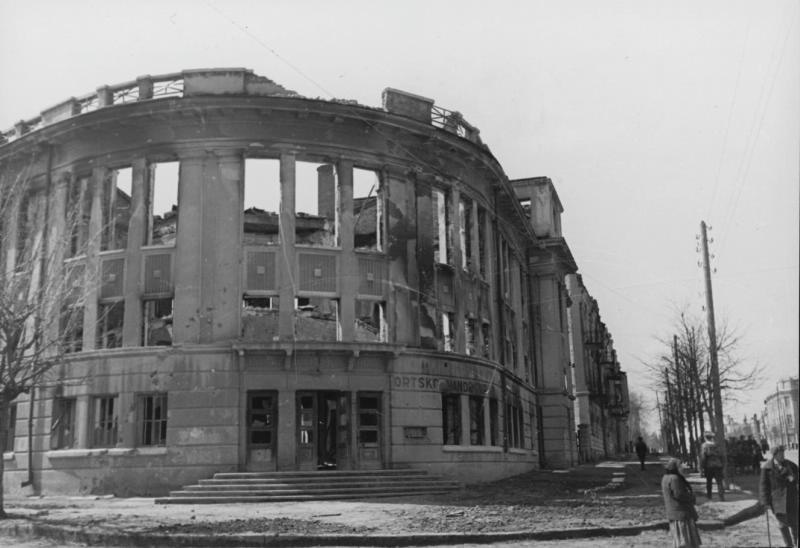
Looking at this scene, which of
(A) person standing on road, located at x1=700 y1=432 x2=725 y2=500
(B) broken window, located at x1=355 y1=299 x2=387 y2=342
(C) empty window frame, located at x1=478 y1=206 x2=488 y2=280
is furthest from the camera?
(C) empty window frame, located at x1=478 y1=206 x2=488 y2=280

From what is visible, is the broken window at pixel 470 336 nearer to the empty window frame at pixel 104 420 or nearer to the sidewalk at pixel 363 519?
the sidewalk at pixel 363 519

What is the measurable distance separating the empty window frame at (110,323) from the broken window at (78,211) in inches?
A: 78.5

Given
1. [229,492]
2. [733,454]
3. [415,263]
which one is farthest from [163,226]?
[733,454]

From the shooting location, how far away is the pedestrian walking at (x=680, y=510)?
10.7m

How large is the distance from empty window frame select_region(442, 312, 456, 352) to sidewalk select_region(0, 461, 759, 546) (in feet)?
21.3

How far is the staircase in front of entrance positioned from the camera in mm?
20281

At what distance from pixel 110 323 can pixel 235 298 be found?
4.69 m

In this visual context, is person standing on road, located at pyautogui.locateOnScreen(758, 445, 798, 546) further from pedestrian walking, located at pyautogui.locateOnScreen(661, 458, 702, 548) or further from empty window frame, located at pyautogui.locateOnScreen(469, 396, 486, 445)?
empty window frame, located at pyautogui.locateOnScreen(469, 396, 486, 445)

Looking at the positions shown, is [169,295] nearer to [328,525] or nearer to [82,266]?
[82,266]

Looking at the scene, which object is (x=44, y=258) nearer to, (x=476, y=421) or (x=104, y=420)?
(x=104, y=420)

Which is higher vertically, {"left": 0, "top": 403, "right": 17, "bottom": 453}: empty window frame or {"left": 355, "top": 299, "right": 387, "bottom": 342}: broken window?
{"left": 355, "top": 299, "right": 387, "bottom": 342}: broken window

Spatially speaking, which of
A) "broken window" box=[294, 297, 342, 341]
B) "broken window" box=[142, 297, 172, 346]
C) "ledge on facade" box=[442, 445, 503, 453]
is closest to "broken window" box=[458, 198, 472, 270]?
"broken window" box=[294, 297, 342, 341]

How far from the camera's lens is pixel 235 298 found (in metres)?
23.5

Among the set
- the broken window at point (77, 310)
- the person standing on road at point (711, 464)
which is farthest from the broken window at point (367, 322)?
the person standing on road at point (711, 464)
